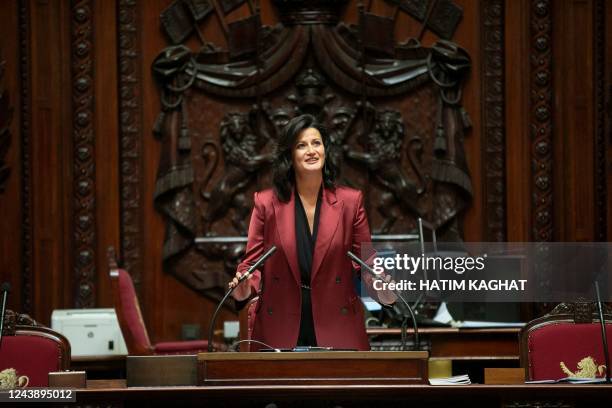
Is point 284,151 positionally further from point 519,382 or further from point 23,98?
point 23,98

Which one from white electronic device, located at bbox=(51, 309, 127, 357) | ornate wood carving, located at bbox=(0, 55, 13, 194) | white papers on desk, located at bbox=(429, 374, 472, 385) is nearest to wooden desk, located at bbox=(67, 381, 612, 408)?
white papers on desk, located at bbox=(429, 374, 472, 385)

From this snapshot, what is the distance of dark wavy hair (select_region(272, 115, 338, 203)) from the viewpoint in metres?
4.05

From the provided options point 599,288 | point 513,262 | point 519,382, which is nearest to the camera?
point 519,382

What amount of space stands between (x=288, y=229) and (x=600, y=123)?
3.26m

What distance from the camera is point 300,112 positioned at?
682 cm

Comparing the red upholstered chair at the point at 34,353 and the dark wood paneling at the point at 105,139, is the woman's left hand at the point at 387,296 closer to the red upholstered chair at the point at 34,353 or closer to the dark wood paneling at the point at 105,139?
the red upholstered chair at the point at 34,353

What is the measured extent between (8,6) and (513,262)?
3.96 m

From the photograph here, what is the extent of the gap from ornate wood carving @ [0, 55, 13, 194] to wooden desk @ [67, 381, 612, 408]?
378cm

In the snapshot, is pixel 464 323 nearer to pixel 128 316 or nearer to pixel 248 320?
pixel 248 320

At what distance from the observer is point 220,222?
6844mm

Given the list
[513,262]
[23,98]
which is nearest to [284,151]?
[513,262]

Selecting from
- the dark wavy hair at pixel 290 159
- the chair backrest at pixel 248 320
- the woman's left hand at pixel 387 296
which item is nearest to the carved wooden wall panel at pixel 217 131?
the chair backrest at pixel 248 320

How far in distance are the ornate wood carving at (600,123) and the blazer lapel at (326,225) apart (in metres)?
3.06

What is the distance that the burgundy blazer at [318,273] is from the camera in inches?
157
